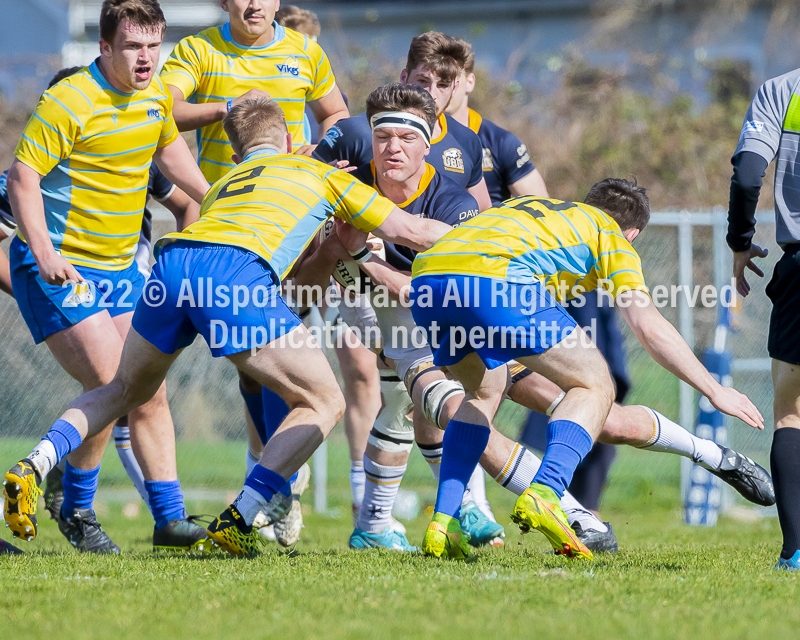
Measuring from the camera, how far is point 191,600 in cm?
313

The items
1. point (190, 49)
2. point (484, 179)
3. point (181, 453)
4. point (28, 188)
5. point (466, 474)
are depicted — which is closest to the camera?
point (466, 474)

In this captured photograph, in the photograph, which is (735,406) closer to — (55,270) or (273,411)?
(273,411)

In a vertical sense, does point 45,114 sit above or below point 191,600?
above

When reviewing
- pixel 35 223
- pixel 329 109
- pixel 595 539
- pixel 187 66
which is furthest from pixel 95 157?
pixel 595 539

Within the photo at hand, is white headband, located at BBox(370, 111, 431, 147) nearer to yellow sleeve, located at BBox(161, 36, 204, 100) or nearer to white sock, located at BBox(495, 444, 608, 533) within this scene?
yellow sleeve, located at BBox(161, 36, 204, 100)

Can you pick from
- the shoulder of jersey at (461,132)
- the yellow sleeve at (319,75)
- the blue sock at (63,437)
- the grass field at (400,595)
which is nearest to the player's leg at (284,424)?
the grass field at (400,595)

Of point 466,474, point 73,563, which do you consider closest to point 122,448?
point 73,563

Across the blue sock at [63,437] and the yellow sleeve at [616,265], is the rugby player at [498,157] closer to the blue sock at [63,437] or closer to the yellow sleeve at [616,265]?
the yellow sleeve at [616,265]

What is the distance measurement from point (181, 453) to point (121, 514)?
1002 millimetres

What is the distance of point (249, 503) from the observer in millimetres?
4023

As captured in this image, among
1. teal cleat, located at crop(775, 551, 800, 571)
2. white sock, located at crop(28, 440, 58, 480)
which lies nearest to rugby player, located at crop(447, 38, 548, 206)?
teal cleat, located at crop(775, 551, 800, 571)

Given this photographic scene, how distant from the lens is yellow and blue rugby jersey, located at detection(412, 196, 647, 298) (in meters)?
3.90

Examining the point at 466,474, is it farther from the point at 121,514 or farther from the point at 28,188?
the point at 121,514

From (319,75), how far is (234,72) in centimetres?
51
